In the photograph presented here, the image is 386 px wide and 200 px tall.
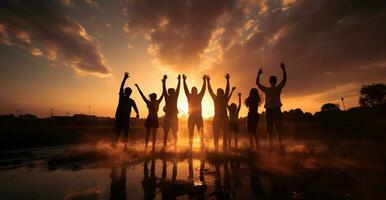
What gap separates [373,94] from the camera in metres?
75.4

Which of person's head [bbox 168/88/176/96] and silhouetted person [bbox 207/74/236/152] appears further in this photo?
person's head [bbox 168/88/176/96]

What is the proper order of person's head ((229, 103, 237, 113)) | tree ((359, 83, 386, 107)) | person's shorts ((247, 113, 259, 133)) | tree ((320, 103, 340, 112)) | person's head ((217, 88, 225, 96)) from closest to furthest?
person's head ((217, 88, 225, 96)) < person's shorts ((247, 113, 259, 133)) < person's head ((229, 103, 237, 113)) < tree ((359, 83, 386, 107)) < tree ((320, 103, 340, 112))

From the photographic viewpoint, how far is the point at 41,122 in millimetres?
61781

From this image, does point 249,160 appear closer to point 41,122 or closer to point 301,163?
point 301,163

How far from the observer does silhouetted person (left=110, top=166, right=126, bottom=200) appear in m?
3.77

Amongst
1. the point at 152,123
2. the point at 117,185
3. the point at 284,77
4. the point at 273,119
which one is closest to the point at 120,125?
the point at 152,123

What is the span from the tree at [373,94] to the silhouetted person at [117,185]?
93.3 metres

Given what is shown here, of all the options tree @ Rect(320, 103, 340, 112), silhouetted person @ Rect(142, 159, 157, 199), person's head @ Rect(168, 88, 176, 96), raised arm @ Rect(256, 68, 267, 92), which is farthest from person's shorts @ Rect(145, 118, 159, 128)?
tree @ Rect(320, 103, 340, 112)

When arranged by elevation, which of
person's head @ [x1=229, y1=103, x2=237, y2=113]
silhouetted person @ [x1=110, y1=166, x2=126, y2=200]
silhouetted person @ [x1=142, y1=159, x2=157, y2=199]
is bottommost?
silhouetted person @ [x1=142, y1=159, x2=157, y2=199]

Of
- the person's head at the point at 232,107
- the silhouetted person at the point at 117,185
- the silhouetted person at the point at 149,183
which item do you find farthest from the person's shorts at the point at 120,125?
the person's head at the point at 232,107

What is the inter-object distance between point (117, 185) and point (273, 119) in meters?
6.76

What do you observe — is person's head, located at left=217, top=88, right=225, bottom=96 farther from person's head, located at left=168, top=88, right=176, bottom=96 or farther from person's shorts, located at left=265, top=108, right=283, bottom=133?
person's head, located at left=168, top=88, right=176, bottom=96

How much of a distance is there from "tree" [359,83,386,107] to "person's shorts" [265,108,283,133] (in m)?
87.0

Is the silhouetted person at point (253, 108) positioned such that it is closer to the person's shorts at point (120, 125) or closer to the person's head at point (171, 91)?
the person's head at point (171, 91)
